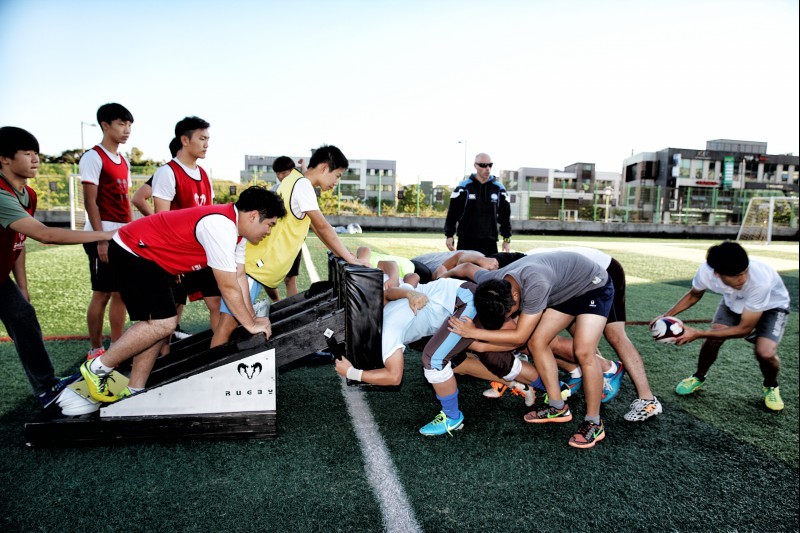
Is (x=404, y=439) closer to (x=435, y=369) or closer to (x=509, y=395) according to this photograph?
(x=435, y=369)

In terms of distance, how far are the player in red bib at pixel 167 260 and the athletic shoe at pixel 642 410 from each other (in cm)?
253

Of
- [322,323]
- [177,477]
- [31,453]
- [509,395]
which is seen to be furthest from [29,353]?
[509,395]

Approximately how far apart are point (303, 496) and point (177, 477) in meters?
0.70

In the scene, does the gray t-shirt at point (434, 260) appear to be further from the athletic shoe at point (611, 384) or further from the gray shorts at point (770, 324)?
the gray shorts at point (770, 324)

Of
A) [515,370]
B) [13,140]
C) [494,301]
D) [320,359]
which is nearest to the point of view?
[494,301]

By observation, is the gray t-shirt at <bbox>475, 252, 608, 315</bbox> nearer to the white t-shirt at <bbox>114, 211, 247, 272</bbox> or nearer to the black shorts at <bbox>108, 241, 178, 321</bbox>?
the white t-shirt at <bbox>114, 211, 247, 272</bbox>

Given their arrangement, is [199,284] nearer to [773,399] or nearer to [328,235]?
[328,235]

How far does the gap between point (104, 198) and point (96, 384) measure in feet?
6.59

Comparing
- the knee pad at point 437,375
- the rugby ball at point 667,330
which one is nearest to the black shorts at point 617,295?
the rugby ball at point 667,330

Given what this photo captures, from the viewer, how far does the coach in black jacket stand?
20.6 feet

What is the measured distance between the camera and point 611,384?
385 cm

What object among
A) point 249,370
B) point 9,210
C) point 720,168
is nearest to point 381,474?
point 249,370

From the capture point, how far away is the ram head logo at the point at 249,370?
118 inches

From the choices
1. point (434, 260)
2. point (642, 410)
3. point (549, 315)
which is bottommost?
point (642, 410)
